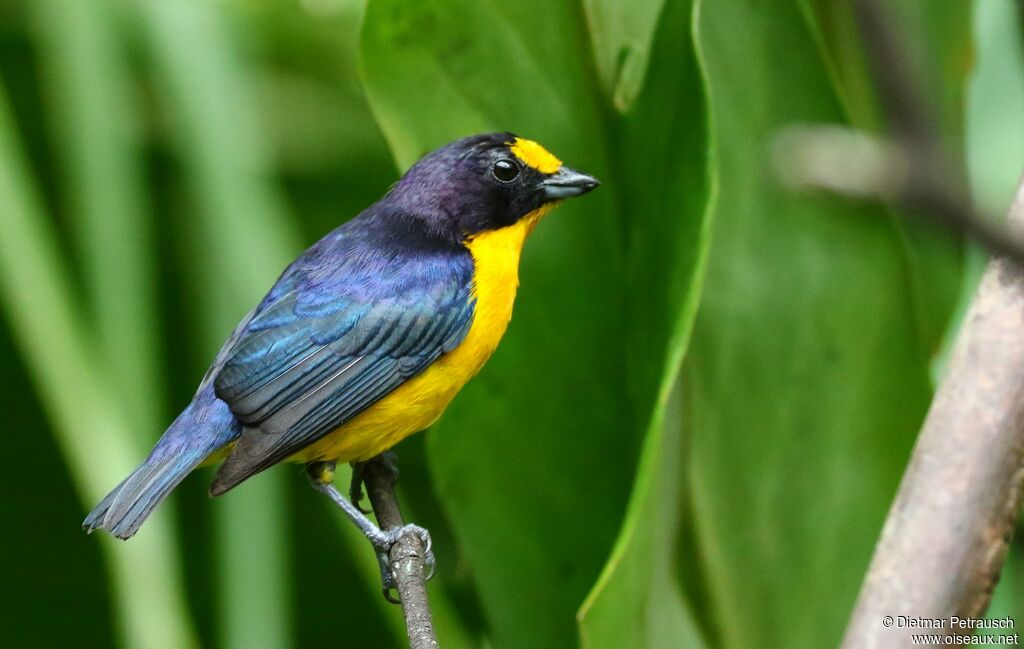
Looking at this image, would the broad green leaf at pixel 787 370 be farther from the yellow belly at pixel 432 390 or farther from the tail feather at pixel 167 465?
the tail feather at pixel 167 465

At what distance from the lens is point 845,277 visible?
6.82 feet

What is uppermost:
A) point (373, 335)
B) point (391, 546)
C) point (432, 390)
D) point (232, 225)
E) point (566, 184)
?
point (232, 225)

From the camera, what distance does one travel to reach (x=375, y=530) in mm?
2129

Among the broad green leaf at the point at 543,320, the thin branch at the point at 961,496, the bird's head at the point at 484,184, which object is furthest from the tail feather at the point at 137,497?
the thin branch at the point at 961,496

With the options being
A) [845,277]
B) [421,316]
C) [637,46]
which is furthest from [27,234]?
[845,277]

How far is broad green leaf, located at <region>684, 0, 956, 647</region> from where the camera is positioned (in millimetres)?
2094

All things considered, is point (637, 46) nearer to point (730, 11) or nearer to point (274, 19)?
point (730, 11)

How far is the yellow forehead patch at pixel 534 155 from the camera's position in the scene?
7.18ft

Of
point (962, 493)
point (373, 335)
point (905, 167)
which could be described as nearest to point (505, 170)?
point (373, 335)

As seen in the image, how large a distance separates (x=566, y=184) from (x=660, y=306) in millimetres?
312

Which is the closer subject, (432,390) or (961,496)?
(961,496)

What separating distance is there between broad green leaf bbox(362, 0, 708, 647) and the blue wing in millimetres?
137

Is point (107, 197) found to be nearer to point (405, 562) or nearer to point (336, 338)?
point (336, 338)

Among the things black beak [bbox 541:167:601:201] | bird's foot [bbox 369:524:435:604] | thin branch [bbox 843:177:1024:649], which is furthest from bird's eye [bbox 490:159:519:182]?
thin branch [bbox 843:177:1024:649]
